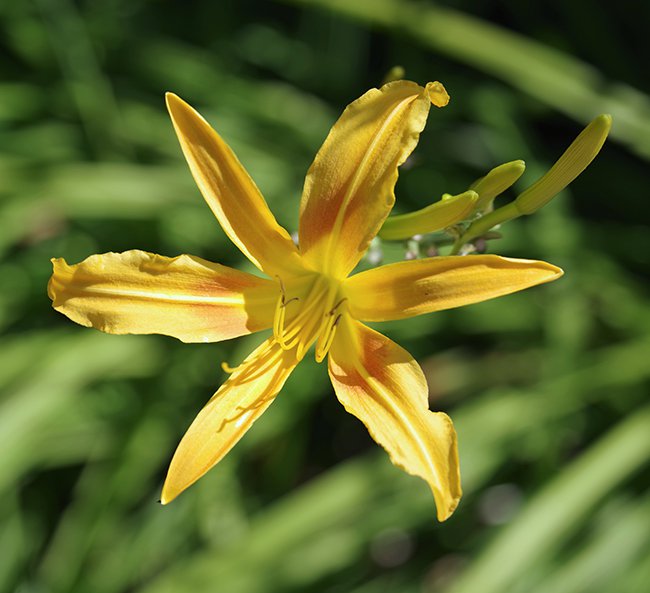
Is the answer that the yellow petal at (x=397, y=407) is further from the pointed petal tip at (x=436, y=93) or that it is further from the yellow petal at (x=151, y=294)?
the pointed petal tip at (x=436, y=93)

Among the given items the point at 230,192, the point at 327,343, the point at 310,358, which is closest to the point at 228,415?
the point at 327,343

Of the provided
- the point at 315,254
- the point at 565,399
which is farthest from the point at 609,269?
the point at 315,254

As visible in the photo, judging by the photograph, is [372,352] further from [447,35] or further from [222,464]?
[447,35]

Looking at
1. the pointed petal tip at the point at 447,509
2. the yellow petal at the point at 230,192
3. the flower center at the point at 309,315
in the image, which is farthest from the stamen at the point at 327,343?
the pointed petal tip at the point at 447,509

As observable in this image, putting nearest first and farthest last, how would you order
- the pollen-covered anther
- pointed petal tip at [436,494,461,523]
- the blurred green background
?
1. pointed petal tip at [436,494,461,523]
2. the pollen-covered anther
3. the blurred green background

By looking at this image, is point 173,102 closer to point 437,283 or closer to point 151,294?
point 151,294

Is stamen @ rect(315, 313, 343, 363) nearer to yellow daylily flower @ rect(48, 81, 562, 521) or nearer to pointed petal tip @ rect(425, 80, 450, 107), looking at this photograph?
yellow daylily flower @ rect(48, 81, 562, 521)

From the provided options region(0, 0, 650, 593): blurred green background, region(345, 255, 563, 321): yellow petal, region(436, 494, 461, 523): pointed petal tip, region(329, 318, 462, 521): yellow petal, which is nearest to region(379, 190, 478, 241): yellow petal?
region(345, 255, 563, 321): yellow petal

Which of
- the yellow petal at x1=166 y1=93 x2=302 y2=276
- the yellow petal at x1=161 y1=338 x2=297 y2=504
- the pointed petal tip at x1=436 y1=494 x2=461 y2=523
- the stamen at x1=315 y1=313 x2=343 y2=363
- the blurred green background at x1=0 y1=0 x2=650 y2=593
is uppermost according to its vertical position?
the yellow petal at x1=166 y1=93 x2=302 y2=276
